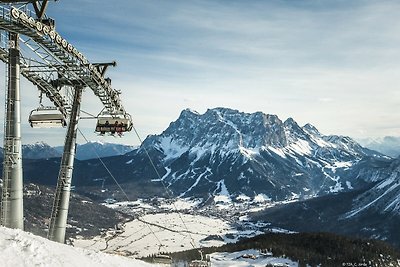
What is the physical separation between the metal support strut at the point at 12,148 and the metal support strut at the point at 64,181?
6.37 metres

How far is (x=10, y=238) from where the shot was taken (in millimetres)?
24000

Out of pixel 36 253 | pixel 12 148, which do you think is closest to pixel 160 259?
pixel 36 253

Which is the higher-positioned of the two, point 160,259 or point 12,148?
point 12,148

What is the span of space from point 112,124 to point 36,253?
16.0 metres

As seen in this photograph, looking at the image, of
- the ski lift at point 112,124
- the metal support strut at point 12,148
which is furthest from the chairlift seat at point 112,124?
the metal support strut at point 12,148

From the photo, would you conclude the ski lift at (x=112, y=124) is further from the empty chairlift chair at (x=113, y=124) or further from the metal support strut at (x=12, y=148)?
the metal support strut at (x=12, y=148)

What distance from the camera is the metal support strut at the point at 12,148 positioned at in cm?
2662

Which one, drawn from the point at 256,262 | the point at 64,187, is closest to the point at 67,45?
the point at 64,187

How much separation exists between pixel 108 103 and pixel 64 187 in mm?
8134

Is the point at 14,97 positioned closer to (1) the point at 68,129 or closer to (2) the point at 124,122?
(1) the point at 68,129

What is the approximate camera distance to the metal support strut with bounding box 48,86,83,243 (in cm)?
3359

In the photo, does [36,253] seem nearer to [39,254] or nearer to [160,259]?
[39,254]

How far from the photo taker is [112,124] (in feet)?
124

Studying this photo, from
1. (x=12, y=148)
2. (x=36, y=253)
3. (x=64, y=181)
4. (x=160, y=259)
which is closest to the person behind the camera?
(x=36, y=253)
